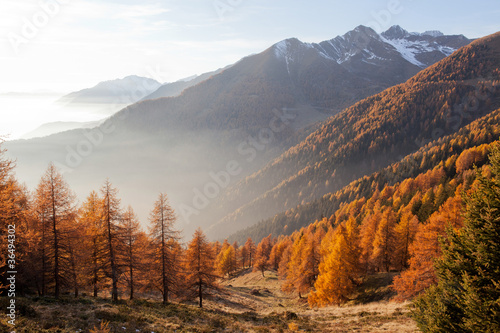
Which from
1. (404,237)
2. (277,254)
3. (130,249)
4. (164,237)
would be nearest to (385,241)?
(404,237)

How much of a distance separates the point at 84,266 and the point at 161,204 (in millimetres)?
9879

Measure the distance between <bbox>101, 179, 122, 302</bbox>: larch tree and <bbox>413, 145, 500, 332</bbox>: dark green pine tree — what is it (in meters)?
27.3

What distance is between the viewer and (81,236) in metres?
26.2

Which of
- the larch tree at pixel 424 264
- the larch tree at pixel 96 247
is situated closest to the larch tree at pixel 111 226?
the larch tree at pixel 96 247

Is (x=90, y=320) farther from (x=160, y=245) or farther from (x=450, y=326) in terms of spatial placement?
(x=450, y=326)

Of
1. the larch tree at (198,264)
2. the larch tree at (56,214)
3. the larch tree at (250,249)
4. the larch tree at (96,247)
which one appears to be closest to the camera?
the larch tree at (56,214)

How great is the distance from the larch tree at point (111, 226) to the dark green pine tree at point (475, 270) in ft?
89.7

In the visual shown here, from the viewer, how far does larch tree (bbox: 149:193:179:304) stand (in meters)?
31.0

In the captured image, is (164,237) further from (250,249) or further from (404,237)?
(250,249)

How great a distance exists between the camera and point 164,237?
31.2 m

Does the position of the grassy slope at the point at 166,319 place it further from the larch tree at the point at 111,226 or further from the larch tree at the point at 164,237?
the larch tree at the point at 164,237

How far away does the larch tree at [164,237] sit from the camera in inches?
1222

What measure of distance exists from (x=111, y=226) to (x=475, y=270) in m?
29.3

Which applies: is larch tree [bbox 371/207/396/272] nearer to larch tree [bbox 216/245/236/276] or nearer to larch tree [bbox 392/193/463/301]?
larch tree [bbox 392/193/463/301]
